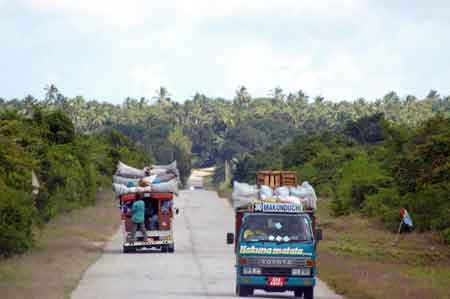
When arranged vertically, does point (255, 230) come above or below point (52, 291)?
above

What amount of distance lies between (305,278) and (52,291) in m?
5.68

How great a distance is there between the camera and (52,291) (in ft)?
76.8

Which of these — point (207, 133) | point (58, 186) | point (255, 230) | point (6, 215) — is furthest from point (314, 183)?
point (207, 133)

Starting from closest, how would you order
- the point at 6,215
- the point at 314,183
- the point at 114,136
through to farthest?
the point at 6,215, the point at 314,183, the point at 114,136

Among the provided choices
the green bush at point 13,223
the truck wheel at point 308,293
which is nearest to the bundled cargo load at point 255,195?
the truck wheel at point 308,293

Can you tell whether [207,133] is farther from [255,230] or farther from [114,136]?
[255,230]

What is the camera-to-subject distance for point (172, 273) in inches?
1137

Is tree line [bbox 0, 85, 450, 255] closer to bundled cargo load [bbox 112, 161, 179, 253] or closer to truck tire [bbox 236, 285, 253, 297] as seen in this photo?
bundled cargo load [bbox 112, 161, 179, 253]

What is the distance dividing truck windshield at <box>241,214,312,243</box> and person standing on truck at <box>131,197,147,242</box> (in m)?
14.3

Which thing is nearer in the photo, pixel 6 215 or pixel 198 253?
pixel 6 215

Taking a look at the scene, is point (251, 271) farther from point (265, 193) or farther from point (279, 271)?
point (265, 193)

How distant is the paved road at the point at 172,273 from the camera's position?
928 inches

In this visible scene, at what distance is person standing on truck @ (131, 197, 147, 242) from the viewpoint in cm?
3700

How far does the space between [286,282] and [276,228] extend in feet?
4.56
